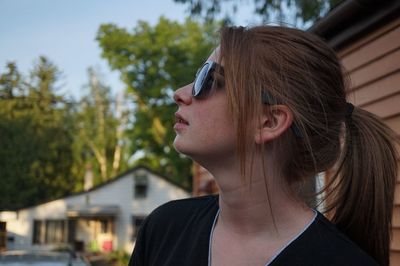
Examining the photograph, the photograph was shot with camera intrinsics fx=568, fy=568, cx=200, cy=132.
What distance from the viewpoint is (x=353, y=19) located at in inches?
169

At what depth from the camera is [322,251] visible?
4.77ft

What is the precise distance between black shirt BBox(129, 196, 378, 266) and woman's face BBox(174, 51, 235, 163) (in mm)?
231

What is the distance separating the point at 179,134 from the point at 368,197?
0.57 metres

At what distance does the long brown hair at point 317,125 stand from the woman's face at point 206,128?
0.13 ft

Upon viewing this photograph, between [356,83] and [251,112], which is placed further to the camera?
[356,83]

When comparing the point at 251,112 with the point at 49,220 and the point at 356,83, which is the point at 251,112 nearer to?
the point at 356,83

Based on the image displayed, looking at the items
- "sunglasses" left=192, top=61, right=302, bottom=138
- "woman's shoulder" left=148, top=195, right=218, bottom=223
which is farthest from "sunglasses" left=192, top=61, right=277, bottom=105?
"woman's shoulder" left=148, top=195, right=218, bottom=223

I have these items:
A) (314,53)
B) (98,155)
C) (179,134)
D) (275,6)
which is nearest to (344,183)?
(314,53)

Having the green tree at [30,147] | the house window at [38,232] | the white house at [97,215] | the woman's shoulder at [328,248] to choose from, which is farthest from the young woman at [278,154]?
the green tree at [30,147]

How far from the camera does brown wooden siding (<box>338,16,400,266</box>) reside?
382 cm

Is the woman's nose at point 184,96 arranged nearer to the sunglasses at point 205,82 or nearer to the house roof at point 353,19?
the sunglasses at point 205,82

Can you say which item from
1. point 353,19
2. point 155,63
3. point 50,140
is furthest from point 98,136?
point 353,19

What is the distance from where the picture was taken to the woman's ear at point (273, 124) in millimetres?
1547

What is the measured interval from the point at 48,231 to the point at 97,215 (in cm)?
310
